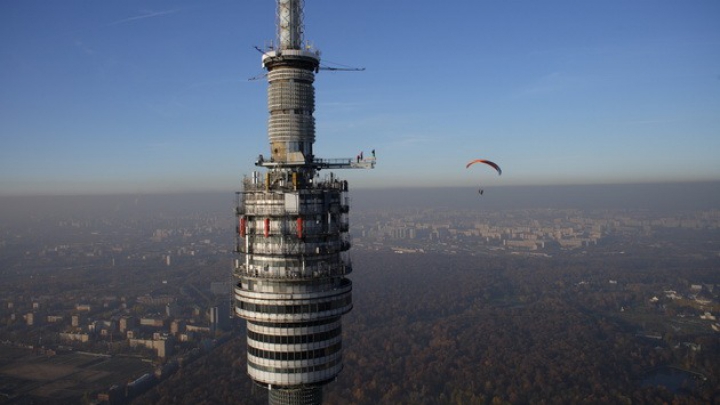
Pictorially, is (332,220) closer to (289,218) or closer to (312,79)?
(289,218)

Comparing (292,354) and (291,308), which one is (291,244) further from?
(292,354)

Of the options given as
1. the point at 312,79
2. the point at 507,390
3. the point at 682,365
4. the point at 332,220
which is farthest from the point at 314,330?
the point at 682,365

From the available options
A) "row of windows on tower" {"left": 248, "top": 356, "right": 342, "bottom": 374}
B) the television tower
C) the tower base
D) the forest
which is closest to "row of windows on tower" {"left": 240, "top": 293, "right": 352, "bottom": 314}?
the television tower

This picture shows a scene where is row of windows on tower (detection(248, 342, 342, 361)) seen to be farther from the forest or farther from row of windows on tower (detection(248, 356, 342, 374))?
the forest

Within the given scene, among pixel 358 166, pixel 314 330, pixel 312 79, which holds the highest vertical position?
pixel 312 79

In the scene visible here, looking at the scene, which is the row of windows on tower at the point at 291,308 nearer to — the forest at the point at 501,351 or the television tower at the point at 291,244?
the television tower at the point at 291,244
